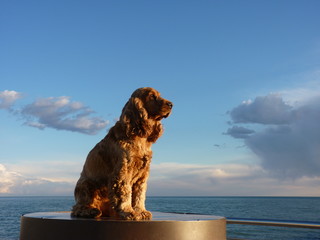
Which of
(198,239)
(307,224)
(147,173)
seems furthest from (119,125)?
(307,224)

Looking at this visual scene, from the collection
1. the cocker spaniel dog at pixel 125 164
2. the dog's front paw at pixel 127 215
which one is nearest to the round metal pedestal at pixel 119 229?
the dog's front paw at pixel 127 215

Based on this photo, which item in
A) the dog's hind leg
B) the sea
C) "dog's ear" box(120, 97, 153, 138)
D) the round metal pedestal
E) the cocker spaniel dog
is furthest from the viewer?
the sea

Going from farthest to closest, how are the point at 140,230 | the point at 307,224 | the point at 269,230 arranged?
the point at 269,230
the point at 307,224
the point at 140,230

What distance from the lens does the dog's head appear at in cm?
473

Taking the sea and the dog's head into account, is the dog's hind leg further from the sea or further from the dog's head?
the sea

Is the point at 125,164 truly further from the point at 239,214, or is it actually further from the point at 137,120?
the point at 239,214

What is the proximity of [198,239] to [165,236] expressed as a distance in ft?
1.50

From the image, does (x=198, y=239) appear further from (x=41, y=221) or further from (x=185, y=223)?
(x=41, y=221)

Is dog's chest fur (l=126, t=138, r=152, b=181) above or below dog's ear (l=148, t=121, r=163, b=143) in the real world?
below

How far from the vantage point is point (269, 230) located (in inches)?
1092

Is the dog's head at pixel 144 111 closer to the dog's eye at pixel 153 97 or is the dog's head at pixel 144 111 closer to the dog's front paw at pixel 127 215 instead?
the dog's eye at pixel 153 97

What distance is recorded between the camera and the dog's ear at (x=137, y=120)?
186 inches

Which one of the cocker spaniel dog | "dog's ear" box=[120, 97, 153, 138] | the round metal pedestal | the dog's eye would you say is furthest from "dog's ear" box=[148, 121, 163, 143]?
the round metal pedestal

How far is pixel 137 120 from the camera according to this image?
4730 millimetres
